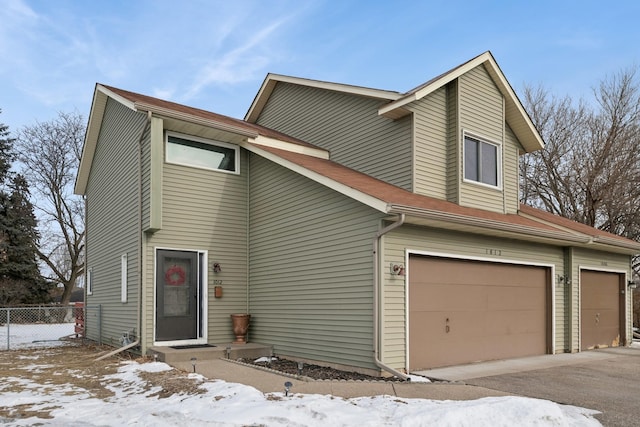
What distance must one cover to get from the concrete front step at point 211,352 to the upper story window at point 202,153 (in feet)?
12.3

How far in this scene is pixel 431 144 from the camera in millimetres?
10945

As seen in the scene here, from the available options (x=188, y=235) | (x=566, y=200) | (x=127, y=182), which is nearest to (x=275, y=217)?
(x=188, y=235)

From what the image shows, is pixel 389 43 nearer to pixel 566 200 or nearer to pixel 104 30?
pixel 104 30

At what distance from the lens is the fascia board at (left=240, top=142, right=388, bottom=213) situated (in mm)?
8117

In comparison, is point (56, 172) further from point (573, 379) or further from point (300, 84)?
point (573, 379)

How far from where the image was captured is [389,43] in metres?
14.9

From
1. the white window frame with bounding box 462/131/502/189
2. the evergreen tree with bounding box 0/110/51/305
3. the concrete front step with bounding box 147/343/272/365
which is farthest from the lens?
the evergreen tree with bounding box 0/110/51/305

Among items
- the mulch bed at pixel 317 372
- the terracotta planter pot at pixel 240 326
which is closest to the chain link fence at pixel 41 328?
the terracotta planter pot at pixel 240 326

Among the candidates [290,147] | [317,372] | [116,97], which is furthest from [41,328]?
[317,372]

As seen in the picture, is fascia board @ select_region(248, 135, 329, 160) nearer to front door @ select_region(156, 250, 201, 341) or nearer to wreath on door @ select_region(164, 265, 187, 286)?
front door @ select_region(156, 250, 201, 341)

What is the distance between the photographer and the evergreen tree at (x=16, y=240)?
26969 millimetres

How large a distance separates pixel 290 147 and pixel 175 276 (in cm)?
394

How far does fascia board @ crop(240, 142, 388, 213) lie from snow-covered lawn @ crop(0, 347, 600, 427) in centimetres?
297

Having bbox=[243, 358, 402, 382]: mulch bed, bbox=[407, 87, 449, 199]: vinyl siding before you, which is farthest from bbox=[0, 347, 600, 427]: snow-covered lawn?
bbox=[407, 87, 449, 199]: vinyl siding
